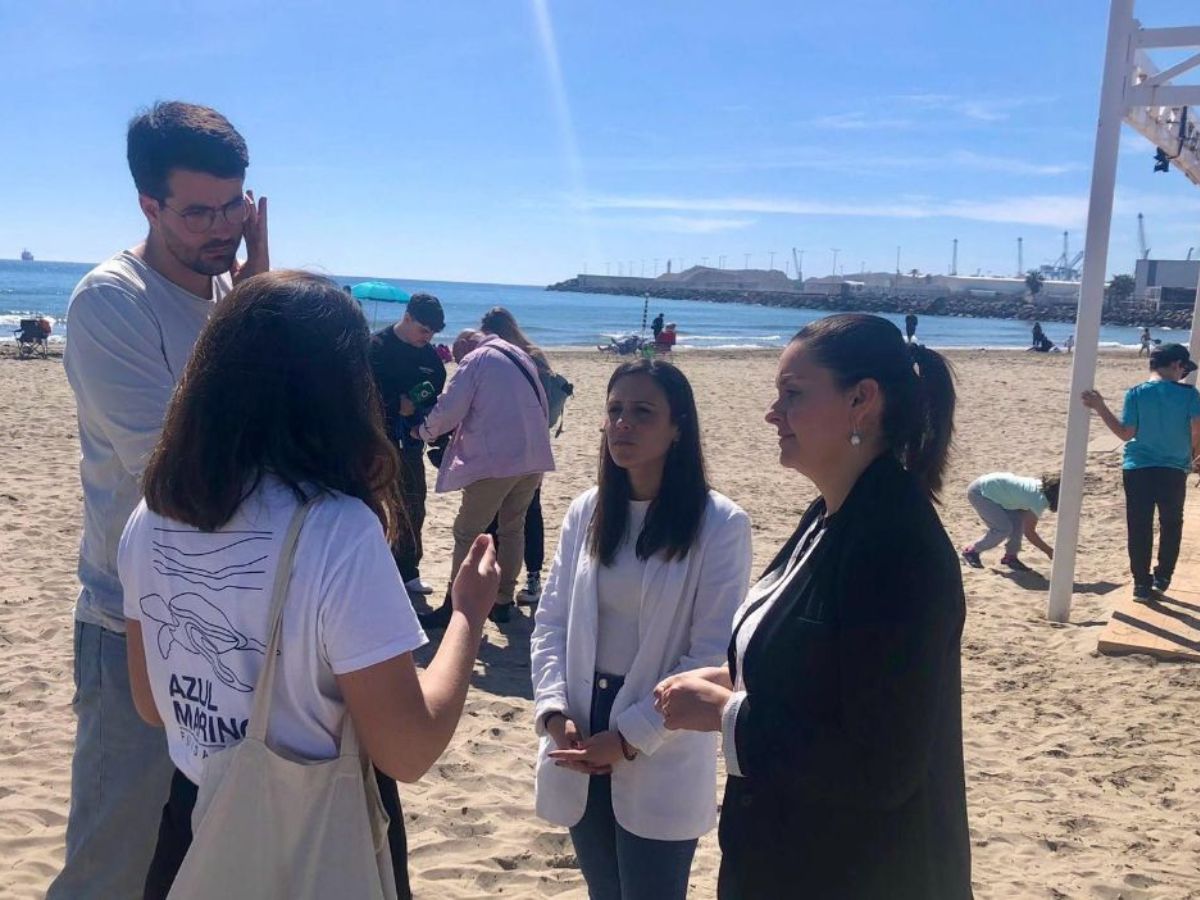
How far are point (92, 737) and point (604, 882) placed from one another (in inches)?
50.9

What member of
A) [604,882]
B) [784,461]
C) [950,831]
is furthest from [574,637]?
[950,831]

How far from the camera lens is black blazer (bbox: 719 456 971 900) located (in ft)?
→ 5.31

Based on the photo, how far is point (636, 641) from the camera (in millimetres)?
2611

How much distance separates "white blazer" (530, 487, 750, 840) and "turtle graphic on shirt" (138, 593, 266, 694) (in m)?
1.09

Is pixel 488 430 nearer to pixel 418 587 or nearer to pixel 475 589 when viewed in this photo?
pixel 418 587

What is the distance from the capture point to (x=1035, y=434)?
50.6ft

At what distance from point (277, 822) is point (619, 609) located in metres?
1.28

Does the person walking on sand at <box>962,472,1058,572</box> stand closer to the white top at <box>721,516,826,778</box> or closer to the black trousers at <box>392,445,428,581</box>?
the black trousers at <box>392,445,428,581</box>

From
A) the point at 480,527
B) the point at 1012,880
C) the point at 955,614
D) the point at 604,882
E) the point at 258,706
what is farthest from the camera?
the point at 480,527

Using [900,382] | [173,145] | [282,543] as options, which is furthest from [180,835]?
[900,382]

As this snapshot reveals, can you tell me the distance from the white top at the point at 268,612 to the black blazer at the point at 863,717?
2.16 ft

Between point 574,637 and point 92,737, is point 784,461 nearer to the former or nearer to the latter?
point 574,637

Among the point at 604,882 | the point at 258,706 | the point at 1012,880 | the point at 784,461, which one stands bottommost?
the point at 1012,880

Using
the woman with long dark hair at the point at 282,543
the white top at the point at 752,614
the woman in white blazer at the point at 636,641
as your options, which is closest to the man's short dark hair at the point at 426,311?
the woman in white blazer at the point at 636,641
